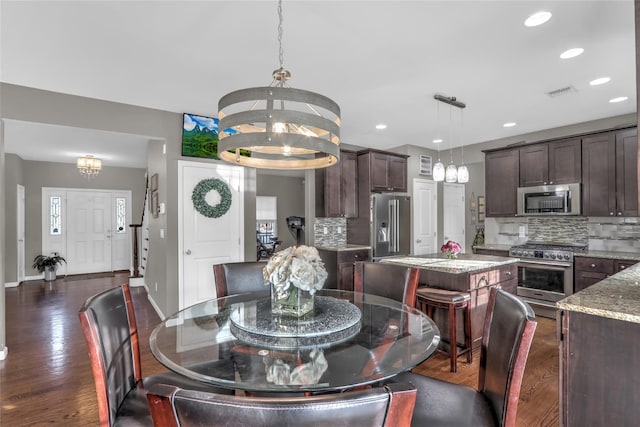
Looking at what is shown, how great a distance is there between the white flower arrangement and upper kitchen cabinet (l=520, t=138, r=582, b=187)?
4272mm

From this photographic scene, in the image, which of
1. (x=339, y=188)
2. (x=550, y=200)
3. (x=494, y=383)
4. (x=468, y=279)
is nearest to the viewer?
(x=494, y=383)

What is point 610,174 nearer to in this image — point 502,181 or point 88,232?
point 502,181

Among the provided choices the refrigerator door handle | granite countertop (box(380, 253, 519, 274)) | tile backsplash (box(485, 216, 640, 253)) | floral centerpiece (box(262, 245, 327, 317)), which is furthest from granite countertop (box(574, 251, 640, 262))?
floral centerpiece (box(262, 245, 327, 317))

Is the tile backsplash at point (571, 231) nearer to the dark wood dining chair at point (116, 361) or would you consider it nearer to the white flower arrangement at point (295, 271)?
the white flower arrangement at point (295, 271)

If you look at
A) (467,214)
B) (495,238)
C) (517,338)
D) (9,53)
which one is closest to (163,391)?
(517,338)

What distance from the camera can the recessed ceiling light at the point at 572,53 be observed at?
257 centimetres

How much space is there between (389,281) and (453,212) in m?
4.81

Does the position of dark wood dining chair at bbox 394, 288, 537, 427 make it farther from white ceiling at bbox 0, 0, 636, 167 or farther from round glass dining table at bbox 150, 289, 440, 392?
white ceiling at bbox 0, 0, 636, 167

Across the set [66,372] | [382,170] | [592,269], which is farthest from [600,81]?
[66,372]

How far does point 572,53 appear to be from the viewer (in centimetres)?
263

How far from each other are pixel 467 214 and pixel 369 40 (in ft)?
22.9

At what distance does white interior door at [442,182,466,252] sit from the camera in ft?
21.0

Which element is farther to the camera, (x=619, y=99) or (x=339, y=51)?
(x=619, y=99)

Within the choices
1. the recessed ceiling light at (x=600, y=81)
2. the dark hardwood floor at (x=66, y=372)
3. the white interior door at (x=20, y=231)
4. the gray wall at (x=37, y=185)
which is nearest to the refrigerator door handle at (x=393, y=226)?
the dark hardwood floor at (x=66, y=372)
